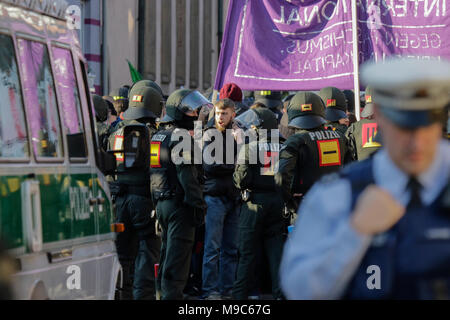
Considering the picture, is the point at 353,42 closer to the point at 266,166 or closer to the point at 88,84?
the point at 266,166

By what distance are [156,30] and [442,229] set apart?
34612mm

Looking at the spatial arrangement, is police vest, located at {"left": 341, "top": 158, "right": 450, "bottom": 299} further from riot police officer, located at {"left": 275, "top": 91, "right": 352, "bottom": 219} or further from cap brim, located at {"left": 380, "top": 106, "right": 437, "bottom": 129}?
riot police officer, located at {"left": 275, "top": 91, "right": 352, "bottom": 219}

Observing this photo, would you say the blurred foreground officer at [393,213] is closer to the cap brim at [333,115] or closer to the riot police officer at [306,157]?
the riot police officer at [306,157]

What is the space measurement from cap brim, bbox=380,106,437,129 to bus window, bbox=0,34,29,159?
8.30ft

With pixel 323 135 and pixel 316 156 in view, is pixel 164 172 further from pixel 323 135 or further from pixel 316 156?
pixel 323 135

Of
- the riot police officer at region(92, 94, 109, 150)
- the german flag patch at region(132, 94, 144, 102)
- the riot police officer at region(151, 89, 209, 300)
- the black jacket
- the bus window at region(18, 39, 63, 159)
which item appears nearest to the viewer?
the bus window at region(18, 39, 63, 159)

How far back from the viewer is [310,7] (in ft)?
37.7

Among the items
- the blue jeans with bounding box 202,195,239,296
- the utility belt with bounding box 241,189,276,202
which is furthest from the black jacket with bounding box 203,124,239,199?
the utility belt with bounding box 241,189,276,202

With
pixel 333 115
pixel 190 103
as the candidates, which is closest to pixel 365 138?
pixel 333 115

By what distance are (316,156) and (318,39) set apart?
3.10m

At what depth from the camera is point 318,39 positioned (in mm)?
11375

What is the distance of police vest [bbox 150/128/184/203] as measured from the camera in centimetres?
A: 866

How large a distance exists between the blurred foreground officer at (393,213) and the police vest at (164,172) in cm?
607

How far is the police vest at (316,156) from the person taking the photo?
8648 mm
